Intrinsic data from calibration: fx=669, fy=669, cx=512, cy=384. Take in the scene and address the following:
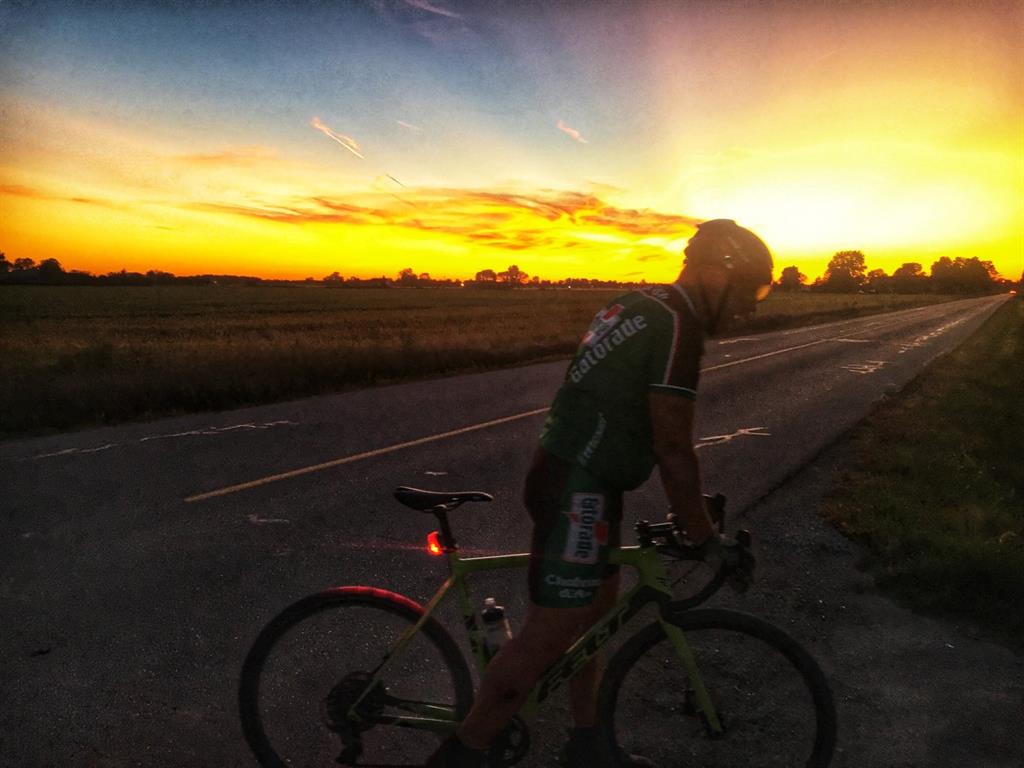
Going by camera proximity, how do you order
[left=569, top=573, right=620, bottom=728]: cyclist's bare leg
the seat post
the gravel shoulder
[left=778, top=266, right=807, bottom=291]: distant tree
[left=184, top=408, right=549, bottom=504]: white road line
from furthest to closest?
1. [left=778, top=266, right=807, bottom=291]: distant tree
2. [left=184, top=408, right=549, bottom=504]: white road line
3. the gravel shoulder
4. [left=569, top=573, right=620, bottom=728]: cyclist's bare leg
5. the seat post

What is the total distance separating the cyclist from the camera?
84.3 inches

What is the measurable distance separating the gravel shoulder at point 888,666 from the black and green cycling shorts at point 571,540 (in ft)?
5.18

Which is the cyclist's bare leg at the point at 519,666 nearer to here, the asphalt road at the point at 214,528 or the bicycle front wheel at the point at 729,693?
the bicycle front wheel at the point at 729,693

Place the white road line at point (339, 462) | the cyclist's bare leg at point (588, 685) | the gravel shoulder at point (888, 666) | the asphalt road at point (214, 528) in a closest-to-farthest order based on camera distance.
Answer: the cyclist's bare leg at point (588, 685), the gravel shoulder at point (888, 666), the asphalt road at point (214, 528), the white road line at point (339, 462)

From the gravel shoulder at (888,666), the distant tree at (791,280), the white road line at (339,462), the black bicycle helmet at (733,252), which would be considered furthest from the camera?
the distant tree at (791,280)

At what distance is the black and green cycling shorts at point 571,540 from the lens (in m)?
2.26

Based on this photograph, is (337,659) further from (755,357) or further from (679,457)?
(755,357)

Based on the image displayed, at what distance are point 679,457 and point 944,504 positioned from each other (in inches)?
219

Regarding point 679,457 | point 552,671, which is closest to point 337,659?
point 552,671

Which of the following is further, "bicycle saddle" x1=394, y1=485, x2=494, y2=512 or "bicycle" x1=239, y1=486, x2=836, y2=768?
"bicycle saddle" x1=394, y1=485, x2=494, y2=512

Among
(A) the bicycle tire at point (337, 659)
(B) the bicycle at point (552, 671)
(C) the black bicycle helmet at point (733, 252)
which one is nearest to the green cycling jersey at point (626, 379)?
(C) the black bicycle helmet at point (733, 252)

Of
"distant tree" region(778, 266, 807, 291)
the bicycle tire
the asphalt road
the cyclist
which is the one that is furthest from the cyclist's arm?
"distant tree" region(778, 266, 807, 291)

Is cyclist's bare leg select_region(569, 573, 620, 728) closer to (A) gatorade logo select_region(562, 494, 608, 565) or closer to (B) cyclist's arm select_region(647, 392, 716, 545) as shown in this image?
(A) gatorade logo select_region(562, 494, 608, 565)

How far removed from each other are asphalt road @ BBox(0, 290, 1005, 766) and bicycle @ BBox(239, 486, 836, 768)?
1.95 feet
